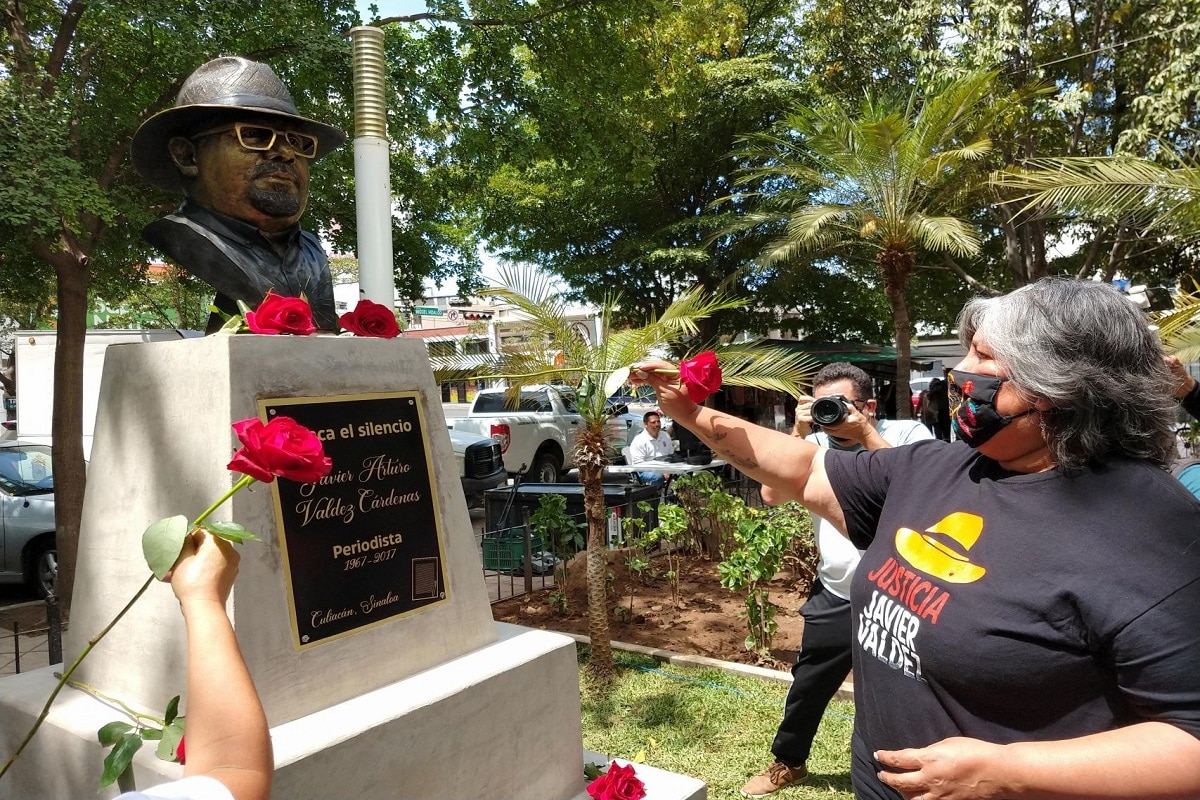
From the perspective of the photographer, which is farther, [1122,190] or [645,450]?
[645,450]

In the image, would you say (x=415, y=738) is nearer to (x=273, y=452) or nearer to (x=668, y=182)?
(x=273, y=452)

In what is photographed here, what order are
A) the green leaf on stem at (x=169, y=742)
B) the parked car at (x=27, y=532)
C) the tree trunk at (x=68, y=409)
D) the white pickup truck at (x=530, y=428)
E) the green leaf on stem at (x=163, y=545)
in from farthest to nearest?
the white pickup truck at (x=530, y=428), the parked car at (x=27, y=532), the tree trunk at (x=68, y=409), the green leaf on stem at (x=169, y=742), the green leaf on stem at (x=163, y=545)

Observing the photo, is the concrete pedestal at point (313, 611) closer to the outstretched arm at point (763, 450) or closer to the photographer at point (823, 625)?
the outstretched arm at point (763, 450)

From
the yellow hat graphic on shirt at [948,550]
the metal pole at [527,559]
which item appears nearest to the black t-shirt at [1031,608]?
the yellow hat graphic on shirt at [948,550]

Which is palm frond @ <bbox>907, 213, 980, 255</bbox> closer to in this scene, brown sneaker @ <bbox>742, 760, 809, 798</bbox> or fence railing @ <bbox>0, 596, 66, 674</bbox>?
brown sneaker @ <bbox>742, 760, 809, 798</bbox>

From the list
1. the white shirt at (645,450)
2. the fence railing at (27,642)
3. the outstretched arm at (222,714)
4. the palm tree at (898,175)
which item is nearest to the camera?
the outstretched arm at (222,714)

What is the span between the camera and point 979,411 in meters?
1.60

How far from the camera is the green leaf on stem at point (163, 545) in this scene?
123 centimetres

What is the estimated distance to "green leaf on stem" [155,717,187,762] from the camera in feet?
6.36

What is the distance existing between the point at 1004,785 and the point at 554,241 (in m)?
16.9

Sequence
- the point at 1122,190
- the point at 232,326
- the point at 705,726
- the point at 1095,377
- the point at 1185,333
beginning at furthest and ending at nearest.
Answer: the point at 1122,190, the point at 1185,333, the point at 705,726, the point at 232,326, the point at 1095,377

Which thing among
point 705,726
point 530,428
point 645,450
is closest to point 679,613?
point 705,726

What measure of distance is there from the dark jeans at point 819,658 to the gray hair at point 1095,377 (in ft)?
6.37

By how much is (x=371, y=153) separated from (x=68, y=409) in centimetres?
475
